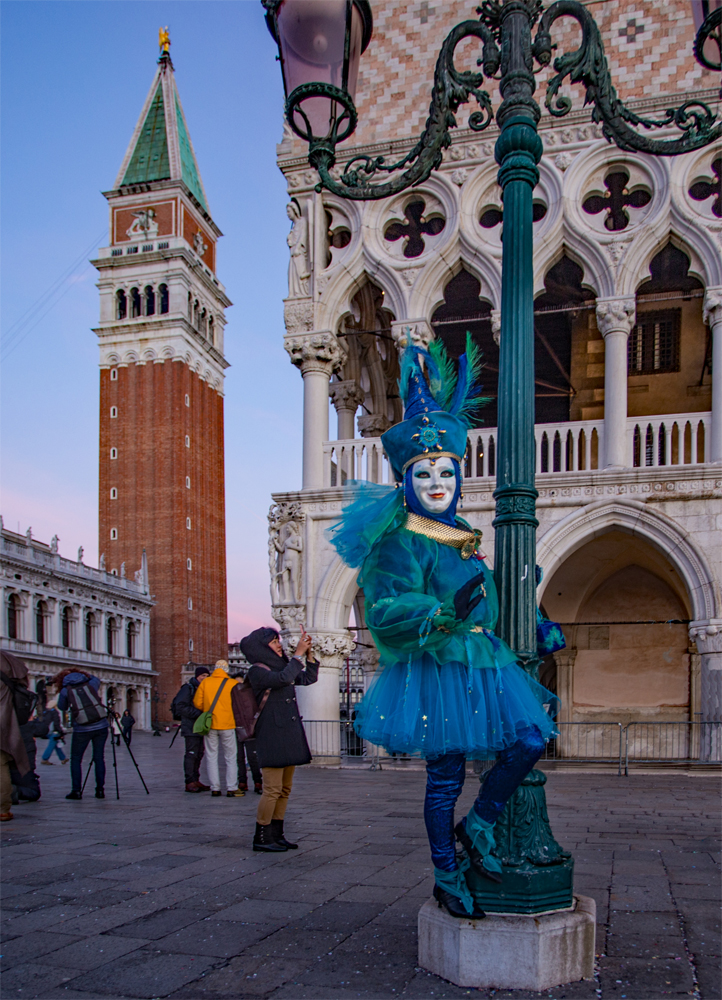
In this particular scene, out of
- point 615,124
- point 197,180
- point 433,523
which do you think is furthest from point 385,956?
point 197,180

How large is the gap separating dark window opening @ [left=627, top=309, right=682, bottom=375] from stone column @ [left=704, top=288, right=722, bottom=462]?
3.79 m

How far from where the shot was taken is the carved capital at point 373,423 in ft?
68.4

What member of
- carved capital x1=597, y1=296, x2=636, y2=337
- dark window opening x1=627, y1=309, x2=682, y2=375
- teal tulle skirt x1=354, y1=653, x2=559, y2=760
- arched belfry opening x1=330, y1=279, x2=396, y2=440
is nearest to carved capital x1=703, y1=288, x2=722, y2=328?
carved capital x1=597, y1=296, x2=636, y2=337

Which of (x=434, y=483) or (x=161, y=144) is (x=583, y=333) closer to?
(x=434, y=483)

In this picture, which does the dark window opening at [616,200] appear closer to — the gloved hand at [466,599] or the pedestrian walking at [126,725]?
the pedestrian walking at [126,725]

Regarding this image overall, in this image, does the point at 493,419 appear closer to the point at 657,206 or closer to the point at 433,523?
the point at 657,206

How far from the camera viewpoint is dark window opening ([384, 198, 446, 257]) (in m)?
16.0

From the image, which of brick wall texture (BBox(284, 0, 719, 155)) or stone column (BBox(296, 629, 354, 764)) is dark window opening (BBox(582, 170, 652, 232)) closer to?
brick wall texture (BBox(284, 0, 719, 155))

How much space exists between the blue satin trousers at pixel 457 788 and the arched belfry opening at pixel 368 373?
1385 centimetres

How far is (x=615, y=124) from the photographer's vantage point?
18.1ft

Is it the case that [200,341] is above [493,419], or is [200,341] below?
above

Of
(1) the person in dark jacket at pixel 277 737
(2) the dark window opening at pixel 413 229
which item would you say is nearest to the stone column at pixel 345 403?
(2) the dark window opening at pixel 413 229

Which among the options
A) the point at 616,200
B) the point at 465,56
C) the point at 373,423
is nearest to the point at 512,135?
the point at 616,200

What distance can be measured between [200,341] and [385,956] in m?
74.7
